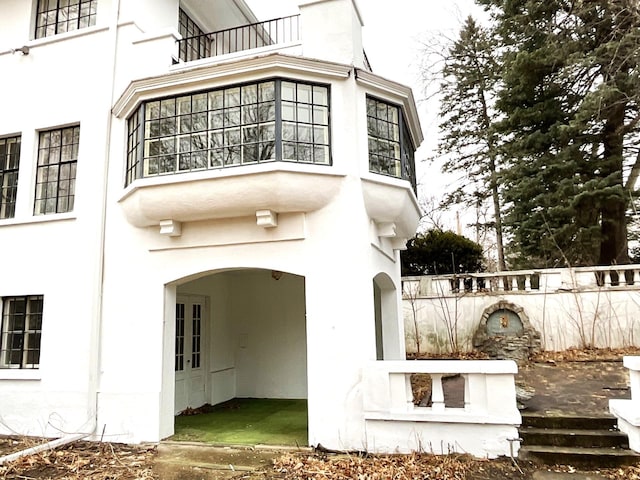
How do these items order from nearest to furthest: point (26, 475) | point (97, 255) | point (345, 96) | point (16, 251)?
point (26, 475) < point (345, 96) < point (97, 255) < point (16, 251)

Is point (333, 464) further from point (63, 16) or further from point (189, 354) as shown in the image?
point (63, 16)

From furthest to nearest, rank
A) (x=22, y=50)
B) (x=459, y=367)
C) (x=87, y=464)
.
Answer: (x=22, y=50)
(x=87, y=464)
(x=459, y=367)

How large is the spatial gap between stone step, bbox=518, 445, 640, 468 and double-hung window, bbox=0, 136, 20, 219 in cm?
945

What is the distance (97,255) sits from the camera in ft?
23.8

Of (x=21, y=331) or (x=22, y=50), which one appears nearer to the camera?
(x=21, y=331)

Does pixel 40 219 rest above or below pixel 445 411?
above

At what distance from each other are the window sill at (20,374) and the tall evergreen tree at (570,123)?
1253 centimetres

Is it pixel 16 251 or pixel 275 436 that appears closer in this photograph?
pixel 275 436

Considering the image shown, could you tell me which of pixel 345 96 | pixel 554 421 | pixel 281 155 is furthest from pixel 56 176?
pixel 554 421

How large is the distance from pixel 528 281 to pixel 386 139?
22.6 feet

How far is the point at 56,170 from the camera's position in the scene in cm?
816

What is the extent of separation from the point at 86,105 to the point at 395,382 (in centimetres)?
712

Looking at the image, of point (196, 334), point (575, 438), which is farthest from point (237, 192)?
point (575, 438)

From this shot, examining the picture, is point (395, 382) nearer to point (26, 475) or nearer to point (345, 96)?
point (345, 96)
